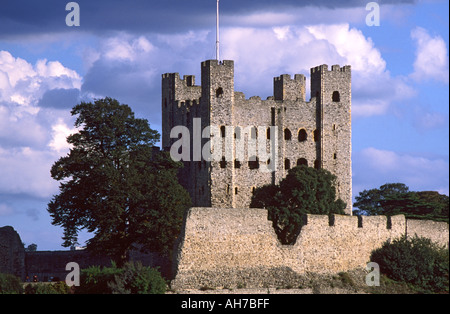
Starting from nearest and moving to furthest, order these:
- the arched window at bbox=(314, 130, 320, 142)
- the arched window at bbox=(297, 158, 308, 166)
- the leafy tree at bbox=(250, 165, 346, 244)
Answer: the leafy tree at bbox=(250, 165, 346, 244), the arched window at bbox=(297, 158, 308, 166), the arched window at bbox=(314, 130, 320, 142)

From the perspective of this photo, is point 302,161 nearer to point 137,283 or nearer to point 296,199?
point 296,199

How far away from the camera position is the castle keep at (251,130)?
A: 244ft

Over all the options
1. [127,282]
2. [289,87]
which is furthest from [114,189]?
[289,87]

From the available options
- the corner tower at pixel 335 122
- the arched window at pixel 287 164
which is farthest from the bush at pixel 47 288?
the corner tower at pixel 335 122

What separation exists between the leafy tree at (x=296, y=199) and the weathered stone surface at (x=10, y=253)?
46.1 feet

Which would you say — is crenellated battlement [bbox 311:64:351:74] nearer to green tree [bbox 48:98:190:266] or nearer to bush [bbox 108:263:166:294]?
green tree [bbox 48:98:190:266]

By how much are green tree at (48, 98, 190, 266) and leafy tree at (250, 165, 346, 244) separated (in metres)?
5.87

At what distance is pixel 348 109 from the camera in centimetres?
7931

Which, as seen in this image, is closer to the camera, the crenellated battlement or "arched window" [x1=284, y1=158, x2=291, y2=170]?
"arched window" [x1=284, y1=158, x2=291, y2=170]

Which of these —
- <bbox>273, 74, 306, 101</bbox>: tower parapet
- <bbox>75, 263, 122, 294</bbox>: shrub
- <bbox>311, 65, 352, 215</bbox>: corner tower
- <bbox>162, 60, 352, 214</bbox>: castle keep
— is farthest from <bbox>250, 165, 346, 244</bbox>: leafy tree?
<bbox>75, 263, 122, 294</bbox>: shrub

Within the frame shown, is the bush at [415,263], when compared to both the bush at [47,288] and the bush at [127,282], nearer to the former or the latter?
the bush at [127,282]

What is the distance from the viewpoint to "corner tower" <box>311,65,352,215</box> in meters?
78.2

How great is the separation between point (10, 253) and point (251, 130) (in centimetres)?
2364
